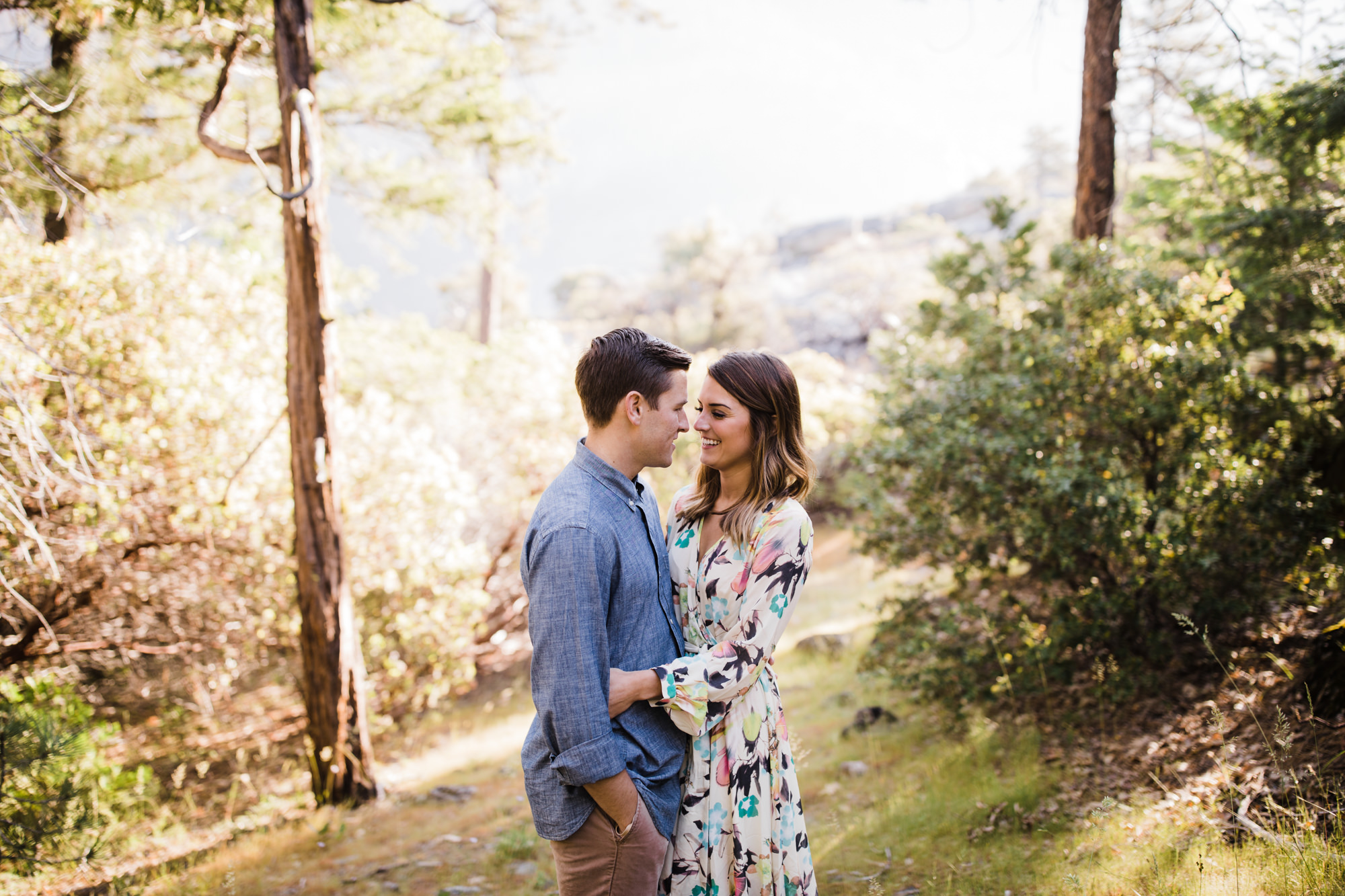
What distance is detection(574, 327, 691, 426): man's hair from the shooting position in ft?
6.88

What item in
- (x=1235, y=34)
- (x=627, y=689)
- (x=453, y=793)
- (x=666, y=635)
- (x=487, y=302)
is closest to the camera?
(x=627, y=689)

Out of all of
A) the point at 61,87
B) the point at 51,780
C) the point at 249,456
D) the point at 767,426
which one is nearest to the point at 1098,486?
the point at 767,426

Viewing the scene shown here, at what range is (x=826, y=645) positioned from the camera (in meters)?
7.82

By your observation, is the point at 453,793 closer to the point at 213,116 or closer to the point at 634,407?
the point at 634,407

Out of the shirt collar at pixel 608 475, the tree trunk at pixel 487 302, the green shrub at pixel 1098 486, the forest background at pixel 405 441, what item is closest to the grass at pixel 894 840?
the forest background at pixel 405 441

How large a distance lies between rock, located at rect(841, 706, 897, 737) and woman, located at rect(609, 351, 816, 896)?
349 cm

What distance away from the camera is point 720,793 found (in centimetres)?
213

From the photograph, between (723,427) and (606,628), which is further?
(723,427)

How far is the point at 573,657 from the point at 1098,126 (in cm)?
612

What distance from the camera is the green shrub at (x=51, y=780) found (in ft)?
12.1

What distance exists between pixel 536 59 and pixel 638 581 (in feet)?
26.3

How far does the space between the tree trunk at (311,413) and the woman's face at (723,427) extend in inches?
133

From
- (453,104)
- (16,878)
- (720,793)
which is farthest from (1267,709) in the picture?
(453,104)

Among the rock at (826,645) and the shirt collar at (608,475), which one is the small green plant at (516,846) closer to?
the shirt collar at (608,475)
